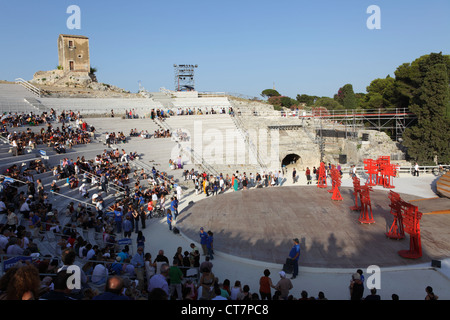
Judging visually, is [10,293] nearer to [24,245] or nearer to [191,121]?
[24,245]

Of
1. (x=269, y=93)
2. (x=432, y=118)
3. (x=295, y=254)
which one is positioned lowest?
(x=295, y=254)

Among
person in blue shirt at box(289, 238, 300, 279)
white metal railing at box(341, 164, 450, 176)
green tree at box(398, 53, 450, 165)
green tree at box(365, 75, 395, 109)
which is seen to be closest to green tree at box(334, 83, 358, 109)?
green tree at box(365, 75, 395, 109)

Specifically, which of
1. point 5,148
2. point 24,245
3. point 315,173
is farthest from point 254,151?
point 24,245

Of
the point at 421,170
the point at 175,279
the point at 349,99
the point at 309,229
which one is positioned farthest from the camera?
the point at 349,99

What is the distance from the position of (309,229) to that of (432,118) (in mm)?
24477

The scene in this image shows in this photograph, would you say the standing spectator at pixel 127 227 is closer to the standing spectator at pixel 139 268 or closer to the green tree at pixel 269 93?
the standing spectator at pixel 139 268

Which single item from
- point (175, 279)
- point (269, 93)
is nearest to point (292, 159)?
point (175, 279)

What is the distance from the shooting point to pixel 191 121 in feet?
107

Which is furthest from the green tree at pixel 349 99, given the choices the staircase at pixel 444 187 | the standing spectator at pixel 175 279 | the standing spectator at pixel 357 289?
the standing spectator at pixel 175 279

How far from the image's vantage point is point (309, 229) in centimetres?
1270

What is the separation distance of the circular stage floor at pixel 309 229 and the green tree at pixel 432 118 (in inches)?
620

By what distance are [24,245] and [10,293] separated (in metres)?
5.41

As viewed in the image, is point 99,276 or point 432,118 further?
point 432,118

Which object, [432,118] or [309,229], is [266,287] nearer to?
[309,229]
